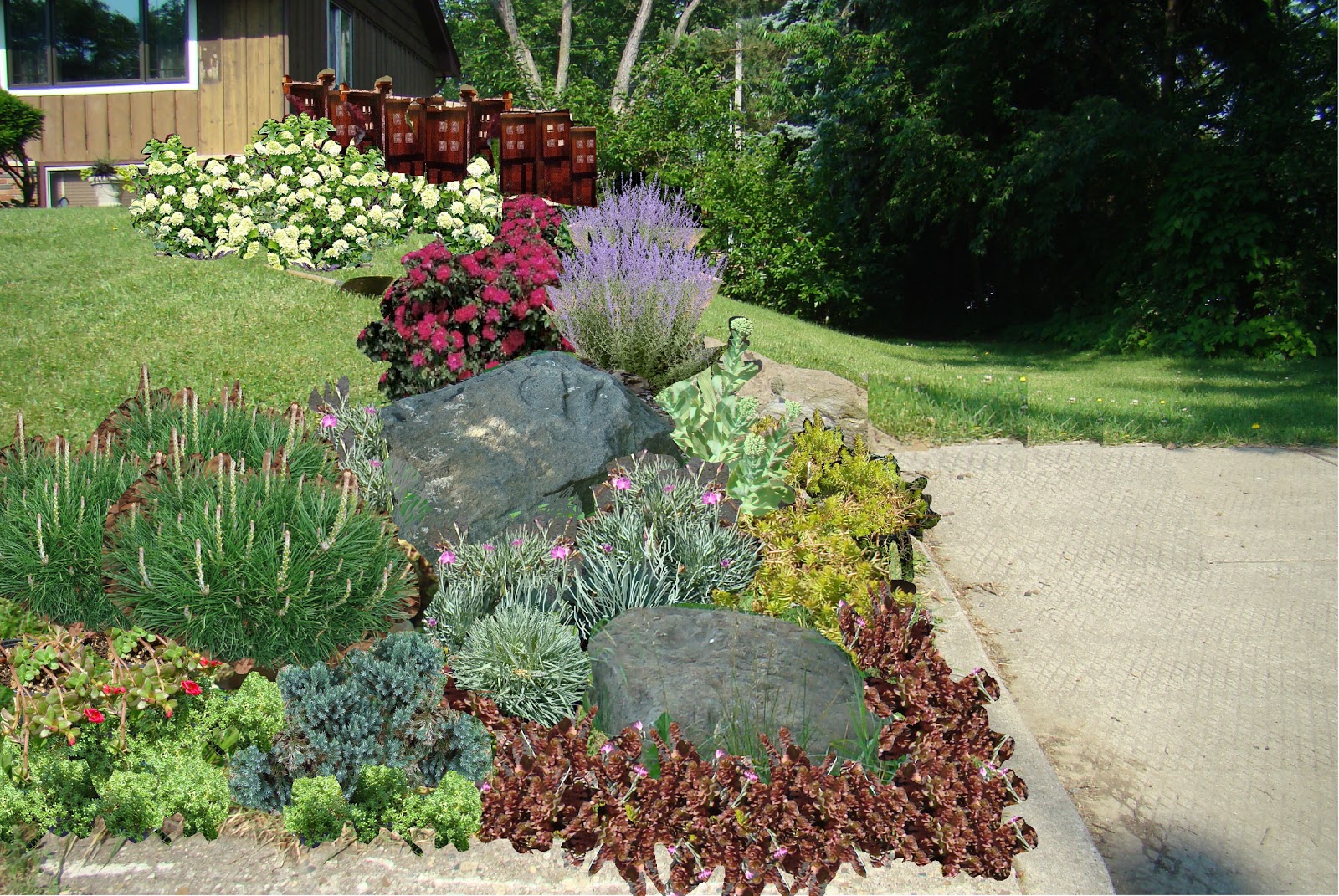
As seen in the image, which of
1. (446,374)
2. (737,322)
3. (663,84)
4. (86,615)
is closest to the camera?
(86,615)

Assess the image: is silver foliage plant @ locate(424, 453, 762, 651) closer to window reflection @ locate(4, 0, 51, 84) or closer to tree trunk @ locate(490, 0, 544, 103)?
window reflection @ locate(4, 0, 51, 84)

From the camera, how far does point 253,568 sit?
9.12 feet

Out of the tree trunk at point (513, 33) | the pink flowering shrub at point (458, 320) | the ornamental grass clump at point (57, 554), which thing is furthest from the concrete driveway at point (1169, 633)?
the tree trunk at point (513, 33)

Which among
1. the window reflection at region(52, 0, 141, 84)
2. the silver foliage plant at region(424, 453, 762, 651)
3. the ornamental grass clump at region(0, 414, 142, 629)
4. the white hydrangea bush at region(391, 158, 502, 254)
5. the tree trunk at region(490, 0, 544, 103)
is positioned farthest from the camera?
the tree trunk at region(490, 0, 544, 103)

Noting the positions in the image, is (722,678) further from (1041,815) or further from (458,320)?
(458,320)

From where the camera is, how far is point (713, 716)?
266 cm

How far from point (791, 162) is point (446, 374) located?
1157 centimetres

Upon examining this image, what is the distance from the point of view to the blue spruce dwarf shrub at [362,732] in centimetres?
241

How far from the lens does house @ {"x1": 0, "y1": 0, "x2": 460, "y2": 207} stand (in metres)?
13.5

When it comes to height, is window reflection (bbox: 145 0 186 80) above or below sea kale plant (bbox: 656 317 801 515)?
above

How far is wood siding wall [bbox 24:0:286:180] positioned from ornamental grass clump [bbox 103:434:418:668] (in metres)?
12.1

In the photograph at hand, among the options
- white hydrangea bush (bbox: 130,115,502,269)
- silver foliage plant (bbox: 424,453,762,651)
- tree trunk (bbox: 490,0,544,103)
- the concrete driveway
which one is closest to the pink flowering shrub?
silver foliage plant (bbox: 424,453,762,651)

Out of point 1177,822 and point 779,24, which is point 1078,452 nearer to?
point 1177,822

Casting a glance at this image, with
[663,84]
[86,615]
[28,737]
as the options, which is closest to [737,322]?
[86,615]
